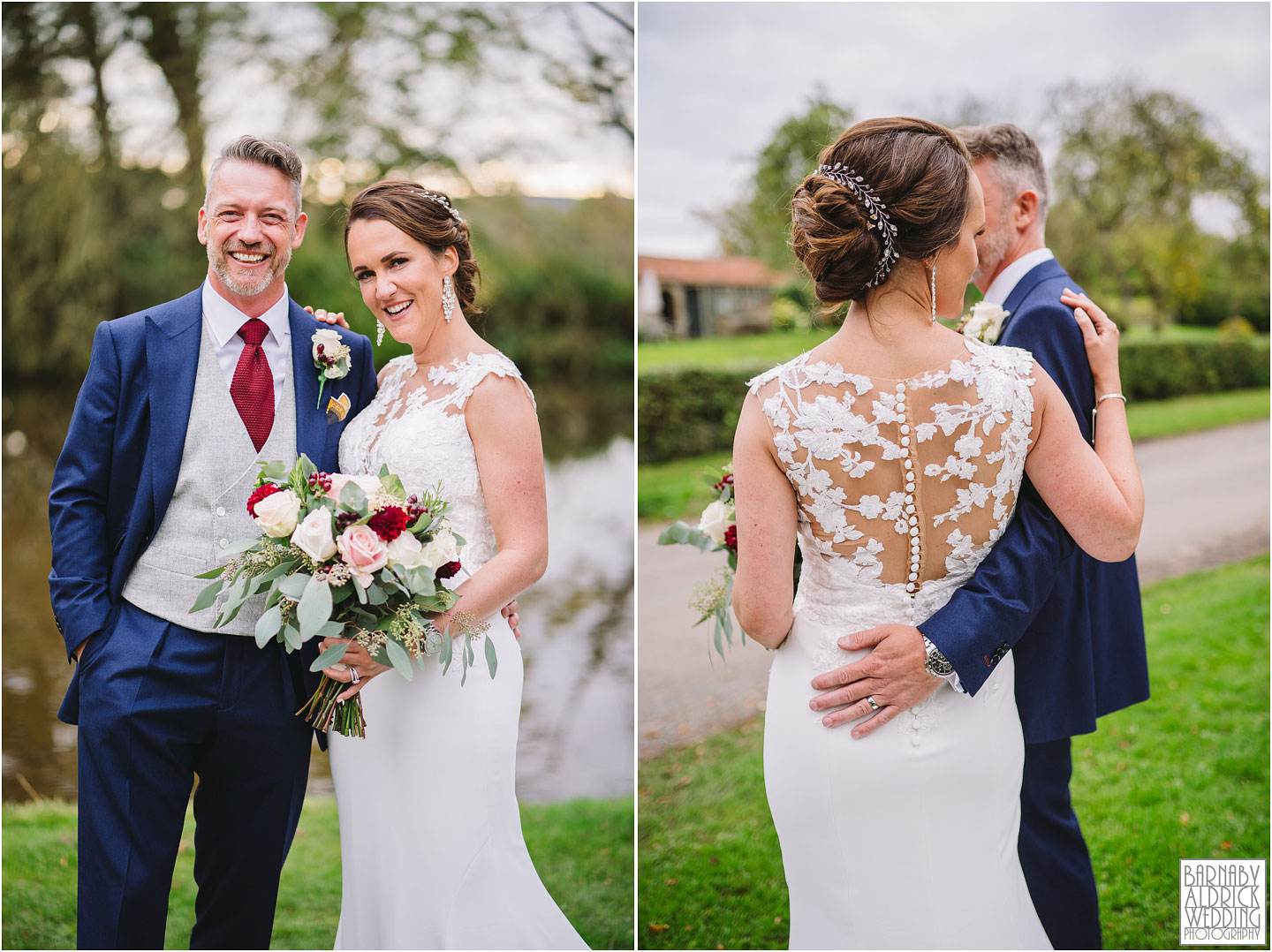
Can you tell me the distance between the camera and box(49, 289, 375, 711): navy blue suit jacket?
8.08 ft

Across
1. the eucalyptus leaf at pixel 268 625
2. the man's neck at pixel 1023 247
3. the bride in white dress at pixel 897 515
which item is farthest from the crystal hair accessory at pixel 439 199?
the man's neck at pixel 1023 247

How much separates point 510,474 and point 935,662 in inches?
44.8

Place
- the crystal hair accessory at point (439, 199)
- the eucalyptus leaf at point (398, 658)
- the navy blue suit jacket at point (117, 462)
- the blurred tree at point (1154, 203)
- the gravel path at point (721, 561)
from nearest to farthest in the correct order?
the eucalyptus leaf at point (398, 658)
the navy blue suit jacket at point (117, 462)
the crystal hair accessory at point (439, 199)
the gravel path at point (721, 561)
the blurred tree at point (1154, 203)

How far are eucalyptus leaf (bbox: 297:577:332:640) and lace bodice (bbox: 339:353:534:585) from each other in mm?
466

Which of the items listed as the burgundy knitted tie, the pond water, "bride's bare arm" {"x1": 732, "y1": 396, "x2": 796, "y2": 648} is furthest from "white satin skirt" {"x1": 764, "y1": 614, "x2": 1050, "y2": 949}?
the pond water

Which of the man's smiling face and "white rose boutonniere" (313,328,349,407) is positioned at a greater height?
the man's smiling face

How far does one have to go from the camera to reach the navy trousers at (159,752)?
96.7 inches

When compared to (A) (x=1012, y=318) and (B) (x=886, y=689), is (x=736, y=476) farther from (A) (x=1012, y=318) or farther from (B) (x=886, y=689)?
(A) (x=1012, y=318)

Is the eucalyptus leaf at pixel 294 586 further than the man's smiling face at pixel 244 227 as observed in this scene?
No

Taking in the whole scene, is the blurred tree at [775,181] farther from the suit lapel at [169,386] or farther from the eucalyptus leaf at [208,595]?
the eucalyptus leaf at [208,595]

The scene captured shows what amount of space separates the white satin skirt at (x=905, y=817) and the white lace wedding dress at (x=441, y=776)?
0.80m

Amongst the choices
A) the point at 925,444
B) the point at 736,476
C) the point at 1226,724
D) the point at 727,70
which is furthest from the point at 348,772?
the point at 727,70

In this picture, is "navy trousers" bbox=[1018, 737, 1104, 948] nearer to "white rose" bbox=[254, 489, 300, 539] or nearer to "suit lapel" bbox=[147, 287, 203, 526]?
"white rose" bbox=[254, 489, 300, 539]

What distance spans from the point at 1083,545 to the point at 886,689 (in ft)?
1.77
